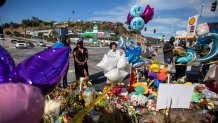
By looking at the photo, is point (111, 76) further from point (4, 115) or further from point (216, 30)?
point (4, 115)

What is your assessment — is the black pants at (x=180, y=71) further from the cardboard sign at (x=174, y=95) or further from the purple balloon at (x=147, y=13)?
the cardboard sign at (x=174, y=95)

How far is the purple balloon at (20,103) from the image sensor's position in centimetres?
94

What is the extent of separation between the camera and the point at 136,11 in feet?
19.9

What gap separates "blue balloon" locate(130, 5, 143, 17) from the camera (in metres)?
6.05

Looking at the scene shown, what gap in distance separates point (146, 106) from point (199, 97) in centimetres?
131

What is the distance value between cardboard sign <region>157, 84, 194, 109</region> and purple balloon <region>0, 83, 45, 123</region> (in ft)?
8.41

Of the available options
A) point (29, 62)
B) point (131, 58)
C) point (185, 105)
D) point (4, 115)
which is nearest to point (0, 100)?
point (4, 115)

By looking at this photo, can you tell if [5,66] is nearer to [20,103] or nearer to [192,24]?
[20,103]

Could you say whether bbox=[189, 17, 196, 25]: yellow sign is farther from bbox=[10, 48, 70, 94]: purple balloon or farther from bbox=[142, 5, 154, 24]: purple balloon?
bbox=[10, 48, 70, 94]: purple balloon

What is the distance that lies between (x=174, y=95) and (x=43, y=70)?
2789mm

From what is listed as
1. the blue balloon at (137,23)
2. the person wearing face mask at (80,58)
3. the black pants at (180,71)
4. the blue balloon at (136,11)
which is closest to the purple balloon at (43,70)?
the person wearing face mask at (80,58)

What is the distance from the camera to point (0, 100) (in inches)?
37.0

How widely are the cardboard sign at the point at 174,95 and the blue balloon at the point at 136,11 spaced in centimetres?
325

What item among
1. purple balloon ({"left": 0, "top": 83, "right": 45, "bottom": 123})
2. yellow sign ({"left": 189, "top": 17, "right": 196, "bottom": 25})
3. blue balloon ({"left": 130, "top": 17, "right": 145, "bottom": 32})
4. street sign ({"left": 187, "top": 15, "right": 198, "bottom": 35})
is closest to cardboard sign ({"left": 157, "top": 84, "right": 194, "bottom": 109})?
purple balloon ({"left": 0, "top": 83, "right": 45, "bottom": 123})
